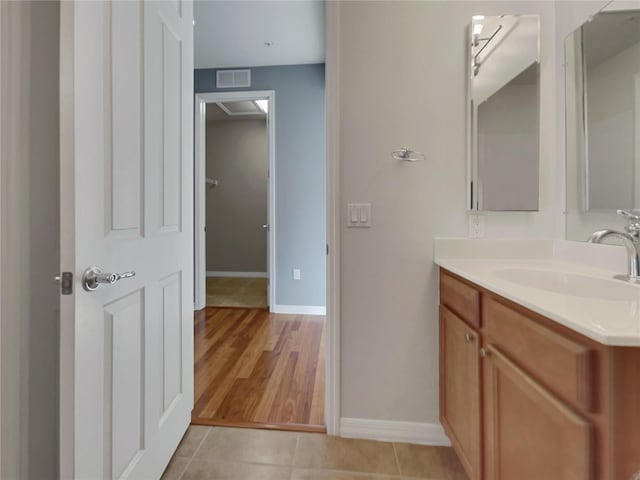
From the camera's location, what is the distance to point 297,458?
55.6 inches

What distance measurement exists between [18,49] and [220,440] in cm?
165

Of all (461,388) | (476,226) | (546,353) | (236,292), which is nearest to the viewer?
(546,353)

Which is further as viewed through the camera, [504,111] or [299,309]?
[299,309]

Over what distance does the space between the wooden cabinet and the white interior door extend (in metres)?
1.12

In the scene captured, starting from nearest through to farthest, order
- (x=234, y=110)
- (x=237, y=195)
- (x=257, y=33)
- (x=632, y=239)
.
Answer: (x=632, y=239) → (x=257, y=33) → (x=234, y=110) → (x=237, y=195)

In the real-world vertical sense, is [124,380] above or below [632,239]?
below

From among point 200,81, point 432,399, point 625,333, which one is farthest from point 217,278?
point 625,333

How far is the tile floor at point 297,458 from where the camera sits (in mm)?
1321

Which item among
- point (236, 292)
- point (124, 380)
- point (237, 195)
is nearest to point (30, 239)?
point (124, 380)

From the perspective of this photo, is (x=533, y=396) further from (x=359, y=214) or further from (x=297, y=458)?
(x=297, y=458)

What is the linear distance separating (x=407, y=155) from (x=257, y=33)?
7.25 ft

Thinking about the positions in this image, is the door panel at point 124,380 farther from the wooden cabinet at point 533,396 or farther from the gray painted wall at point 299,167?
the gray painted wall at point 299,167

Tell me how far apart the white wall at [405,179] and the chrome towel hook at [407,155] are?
28 mm

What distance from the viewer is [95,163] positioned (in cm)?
86
